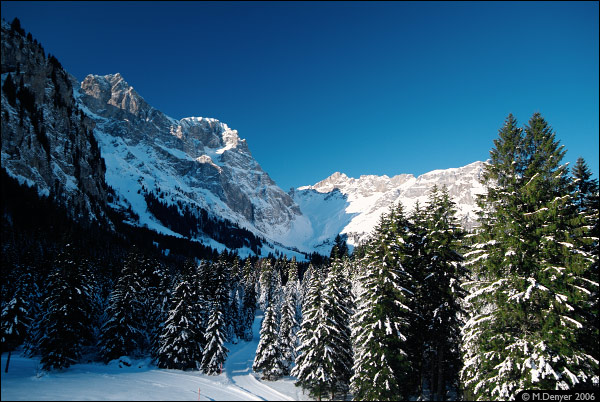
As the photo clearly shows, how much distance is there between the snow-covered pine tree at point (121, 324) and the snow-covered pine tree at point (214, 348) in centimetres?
1049

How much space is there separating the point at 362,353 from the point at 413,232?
32.2ft

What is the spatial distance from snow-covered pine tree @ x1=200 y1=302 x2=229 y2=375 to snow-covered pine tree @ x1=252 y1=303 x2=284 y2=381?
478cm

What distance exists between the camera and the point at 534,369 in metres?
13.1

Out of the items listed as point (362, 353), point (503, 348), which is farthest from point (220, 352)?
point (503, 348)

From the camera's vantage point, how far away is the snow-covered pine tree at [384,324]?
20844mm

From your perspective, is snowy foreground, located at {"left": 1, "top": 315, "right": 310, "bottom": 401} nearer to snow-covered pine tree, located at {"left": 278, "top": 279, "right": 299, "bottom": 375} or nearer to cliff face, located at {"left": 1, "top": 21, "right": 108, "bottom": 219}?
snow-covered pine tree, located at {"left": 278, "top": 279, "right": 299, "bottom": 375}

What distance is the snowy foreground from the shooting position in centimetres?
2159

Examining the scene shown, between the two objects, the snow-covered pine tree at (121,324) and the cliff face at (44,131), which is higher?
the cliff face at (44,131)

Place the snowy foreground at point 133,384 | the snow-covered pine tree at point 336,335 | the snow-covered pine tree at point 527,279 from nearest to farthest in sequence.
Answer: the snow-covered pine tree at point 527,279
the snowy foreground at point 133,384
the snow-covered pine tree at point 336,335

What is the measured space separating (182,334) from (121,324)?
844 centimetres

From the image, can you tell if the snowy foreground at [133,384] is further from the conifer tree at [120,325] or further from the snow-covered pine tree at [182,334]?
the conifer tree at [120,325]

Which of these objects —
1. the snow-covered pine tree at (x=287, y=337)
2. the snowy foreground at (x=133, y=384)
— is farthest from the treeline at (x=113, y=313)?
the snow-covered pine tree at (x=287, y=337)

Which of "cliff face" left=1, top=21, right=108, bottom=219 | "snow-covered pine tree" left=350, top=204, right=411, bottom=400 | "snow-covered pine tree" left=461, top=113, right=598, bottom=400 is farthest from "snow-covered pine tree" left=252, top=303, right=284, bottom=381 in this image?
"cliff face" left=1, top=21, right=108, bottom=219

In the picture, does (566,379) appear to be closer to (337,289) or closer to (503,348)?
(503,348)
